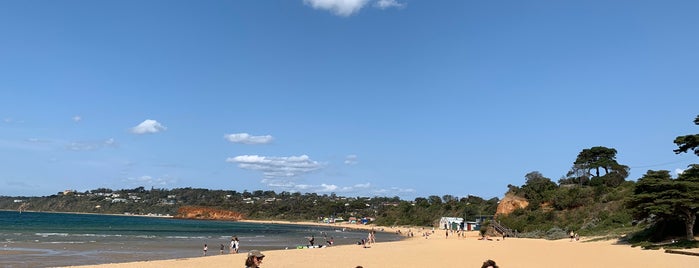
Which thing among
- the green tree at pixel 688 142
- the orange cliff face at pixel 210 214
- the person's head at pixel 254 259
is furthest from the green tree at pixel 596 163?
the orange cliff face at pixel 210 214

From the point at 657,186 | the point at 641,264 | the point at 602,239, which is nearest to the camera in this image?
the point at 641,264

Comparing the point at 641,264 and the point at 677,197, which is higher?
the point at 677,197

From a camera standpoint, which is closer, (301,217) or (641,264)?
(641,264)

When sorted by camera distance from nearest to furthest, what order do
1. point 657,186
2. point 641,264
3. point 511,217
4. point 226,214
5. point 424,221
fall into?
point 641,264 < point 657,186 < point 511,217 < point 424,221 < point 226,214

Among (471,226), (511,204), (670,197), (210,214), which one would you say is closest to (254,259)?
(670,197)

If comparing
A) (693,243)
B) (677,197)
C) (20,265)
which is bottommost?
(20,265)

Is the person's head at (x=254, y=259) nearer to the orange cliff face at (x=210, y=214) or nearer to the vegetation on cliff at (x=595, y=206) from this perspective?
the vegetation on cliff at (x=595, y=206)

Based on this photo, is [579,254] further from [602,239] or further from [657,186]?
[602,239]

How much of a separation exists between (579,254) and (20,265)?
2914 cm

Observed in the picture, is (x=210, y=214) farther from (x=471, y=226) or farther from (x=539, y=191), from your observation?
(x=539, y=191)

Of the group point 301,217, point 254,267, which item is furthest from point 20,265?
point 301,217

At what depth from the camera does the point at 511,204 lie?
72.2m

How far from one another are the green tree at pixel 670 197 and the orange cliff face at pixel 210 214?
548 ft

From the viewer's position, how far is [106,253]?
34.2 m
